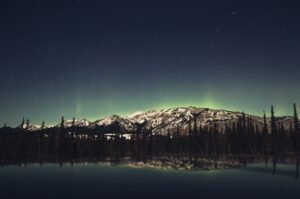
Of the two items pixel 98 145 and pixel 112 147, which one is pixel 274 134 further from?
pixel 112 147

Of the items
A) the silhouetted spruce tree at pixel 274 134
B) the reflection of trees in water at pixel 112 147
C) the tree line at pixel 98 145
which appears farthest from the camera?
the silhouetted spruce tree at pixel 274 134

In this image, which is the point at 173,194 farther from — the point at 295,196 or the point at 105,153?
the point at 105,153

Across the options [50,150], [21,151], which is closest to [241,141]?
[50,150]

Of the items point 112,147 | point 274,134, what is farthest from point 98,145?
point 274,134

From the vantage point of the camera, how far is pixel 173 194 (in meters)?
19.7

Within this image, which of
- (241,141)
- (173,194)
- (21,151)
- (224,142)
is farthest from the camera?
(224,142)

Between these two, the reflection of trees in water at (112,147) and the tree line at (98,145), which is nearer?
the reflection of trees in water at (112,147)

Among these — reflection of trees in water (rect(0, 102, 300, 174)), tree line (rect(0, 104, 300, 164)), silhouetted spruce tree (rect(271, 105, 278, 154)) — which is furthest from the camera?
silhouetted spruce tree (rect(271, 105, 278, 154))

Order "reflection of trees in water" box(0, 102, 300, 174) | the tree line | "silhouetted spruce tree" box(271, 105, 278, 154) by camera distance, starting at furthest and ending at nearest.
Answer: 1. "silhouetted spruce tree" box(271, 105, 278, 154)
2. the tree line
3. "reflection of trees in water" box(0, 102, 300, 174)

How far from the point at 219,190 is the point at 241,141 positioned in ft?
338

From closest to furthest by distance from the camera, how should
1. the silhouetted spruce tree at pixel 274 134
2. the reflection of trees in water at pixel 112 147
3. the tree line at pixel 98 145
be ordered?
the reflection of trees in water at pixel 112 147 < the tree line at pixel 98 145 < the silhouetted spruce tree at pixel 274 134

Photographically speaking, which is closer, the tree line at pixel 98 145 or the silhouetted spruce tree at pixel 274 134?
the tree line at pixel 98 145

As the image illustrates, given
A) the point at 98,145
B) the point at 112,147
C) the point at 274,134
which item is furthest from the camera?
the point at 112,147

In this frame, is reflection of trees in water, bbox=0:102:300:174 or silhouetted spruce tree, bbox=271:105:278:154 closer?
reflection of trees in water, bbox=0:102:300:174
